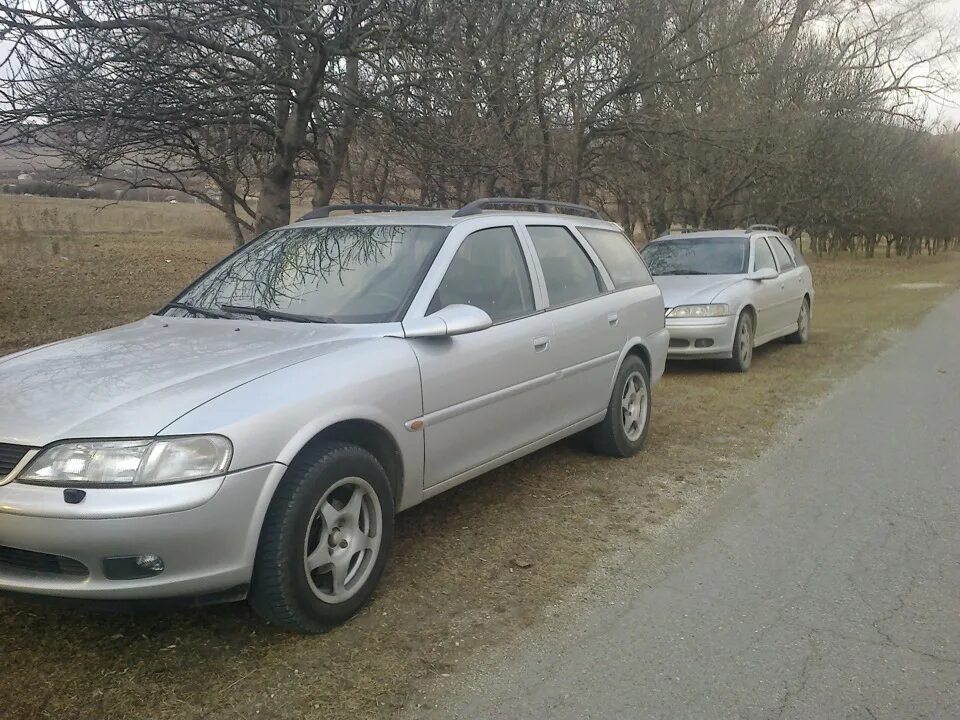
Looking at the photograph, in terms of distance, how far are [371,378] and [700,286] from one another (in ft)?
23.0

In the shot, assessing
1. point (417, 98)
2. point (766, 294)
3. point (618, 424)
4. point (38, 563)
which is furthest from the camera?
point (766, 294)

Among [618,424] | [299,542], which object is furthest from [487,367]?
[618,424]

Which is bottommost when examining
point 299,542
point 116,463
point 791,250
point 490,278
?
point 299,542

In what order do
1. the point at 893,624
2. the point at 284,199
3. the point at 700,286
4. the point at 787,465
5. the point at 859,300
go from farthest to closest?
the point at 859,300 → the point at 700,286 → the point at 284,199 → the point at 787,465 → the point at 893,624

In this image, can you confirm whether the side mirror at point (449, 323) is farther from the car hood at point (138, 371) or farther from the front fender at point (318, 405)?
the car hood at point (138, 371)

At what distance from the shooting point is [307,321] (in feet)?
13.9

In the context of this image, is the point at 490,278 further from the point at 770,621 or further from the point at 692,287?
the point at 692,287

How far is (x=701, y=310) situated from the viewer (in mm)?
9633

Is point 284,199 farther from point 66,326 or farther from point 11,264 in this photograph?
point 11,264

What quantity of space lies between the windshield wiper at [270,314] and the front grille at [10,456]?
4.76ft

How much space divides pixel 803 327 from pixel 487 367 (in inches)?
364

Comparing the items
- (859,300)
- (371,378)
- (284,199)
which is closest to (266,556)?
(371,378)

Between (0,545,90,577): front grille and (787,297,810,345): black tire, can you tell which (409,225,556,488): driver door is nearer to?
(0,545,90,577): front grille

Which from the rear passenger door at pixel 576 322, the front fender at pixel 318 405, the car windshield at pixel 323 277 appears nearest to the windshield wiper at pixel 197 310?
the car windshield at pixel 323 277
